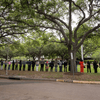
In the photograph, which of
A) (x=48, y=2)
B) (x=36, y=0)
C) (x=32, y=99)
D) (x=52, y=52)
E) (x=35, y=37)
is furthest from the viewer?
(x=52, y=52)

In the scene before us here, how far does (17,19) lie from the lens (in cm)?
1261

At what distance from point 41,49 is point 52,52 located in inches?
171

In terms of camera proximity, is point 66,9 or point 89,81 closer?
point 89,81

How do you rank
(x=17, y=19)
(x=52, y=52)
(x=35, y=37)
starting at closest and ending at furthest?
(x=17, y=19) → (x=35, y=37) → (x=52, y=52)

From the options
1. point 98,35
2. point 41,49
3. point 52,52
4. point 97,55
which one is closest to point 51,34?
point 98,35

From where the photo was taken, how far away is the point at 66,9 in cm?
1364

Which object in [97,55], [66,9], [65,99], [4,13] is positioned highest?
[66,9]

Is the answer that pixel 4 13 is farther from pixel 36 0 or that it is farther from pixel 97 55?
pixel 97 55

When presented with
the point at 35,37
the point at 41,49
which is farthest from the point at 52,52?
the point at 35,37

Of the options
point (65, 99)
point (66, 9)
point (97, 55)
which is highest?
point (66, 9)

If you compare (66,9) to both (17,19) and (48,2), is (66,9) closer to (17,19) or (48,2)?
(48,2)

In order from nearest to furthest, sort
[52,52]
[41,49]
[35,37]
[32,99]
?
[32,99] < [35,37] < [52,52] < [41,49]

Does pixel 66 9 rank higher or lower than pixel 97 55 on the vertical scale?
higher

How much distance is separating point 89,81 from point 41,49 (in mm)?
28474
